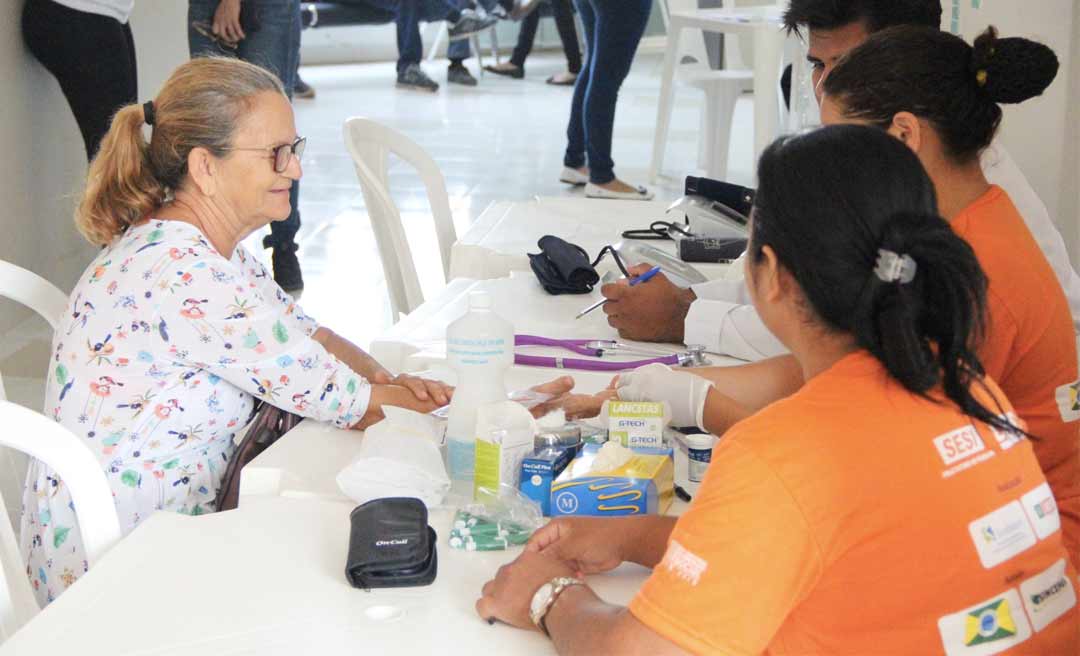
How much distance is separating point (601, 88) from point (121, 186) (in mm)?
4023

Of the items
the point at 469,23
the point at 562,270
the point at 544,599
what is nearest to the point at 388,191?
the point at 562,270

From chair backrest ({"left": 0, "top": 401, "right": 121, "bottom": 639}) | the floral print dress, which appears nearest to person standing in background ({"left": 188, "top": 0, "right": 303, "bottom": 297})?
the floral print dress

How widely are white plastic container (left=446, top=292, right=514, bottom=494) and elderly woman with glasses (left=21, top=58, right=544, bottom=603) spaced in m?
0.23

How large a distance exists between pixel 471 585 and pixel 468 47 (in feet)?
31.4

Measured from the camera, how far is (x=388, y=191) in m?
3.27

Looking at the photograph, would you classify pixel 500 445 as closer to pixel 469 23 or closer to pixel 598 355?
pixel 598 355

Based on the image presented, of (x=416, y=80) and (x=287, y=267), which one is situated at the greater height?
(x=287, y=267)

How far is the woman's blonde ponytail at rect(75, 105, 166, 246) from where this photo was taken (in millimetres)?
1982

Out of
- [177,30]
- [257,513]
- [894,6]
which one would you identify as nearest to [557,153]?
[177,30]

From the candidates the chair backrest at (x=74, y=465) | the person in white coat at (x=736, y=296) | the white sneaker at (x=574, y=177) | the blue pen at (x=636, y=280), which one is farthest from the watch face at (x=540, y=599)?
the white sneaker at (x=574, y=177)

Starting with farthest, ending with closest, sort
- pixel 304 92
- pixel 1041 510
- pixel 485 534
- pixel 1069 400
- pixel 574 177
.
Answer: pixel 304 92 → pixel 574 177 → pixel 1069 400 → pixel 485 534 → pixel 1041 510

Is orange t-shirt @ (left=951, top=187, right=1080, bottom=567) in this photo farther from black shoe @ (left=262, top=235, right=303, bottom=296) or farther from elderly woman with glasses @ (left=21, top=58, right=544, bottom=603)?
black shoe @ (left=262, top=235, right=303, bottom=296)

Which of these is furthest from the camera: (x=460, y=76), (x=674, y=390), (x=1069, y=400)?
(x=460, y=76)

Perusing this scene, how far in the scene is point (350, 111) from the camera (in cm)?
891
